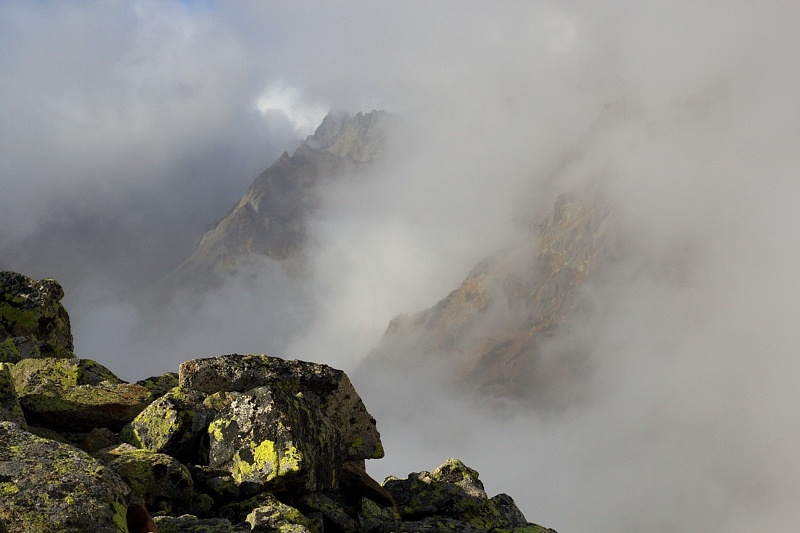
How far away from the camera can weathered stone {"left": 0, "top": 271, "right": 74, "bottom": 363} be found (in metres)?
24.3

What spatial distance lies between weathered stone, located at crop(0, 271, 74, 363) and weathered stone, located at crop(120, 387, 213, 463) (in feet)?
29.6

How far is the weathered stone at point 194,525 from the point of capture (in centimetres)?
1260

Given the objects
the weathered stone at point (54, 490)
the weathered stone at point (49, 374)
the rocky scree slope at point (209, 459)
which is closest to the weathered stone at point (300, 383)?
the rocky scree slope at point (209, 459)

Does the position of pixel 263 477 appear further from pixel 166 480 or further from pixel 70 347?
pixel 70 347

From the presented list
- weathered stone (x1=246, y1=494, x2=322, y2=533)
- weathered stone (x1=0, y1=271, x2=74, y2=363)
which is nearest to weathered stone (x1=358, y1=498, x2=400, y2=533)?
weathered stone (x1=246, y1=494, x2=322, y2=533)

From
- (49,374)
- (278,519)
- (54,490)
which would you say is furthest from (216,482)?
(49,374)

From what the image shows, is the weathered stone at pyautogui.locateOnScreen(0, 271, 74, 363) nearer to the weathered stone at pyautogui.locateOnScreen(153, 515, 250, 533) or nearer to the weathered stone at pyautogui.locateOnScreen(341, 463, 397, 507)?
the weathered stone at pyautogui.locateOnScreen(341, 463, 397, 507)

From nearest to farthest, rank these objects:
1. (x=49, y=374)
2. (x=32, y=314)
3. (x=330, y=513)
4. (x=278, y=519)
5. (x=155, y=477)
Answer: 1. (x=278, y=519)
2. (x=155, y=477)
3. (x=330, y=513)
4. (x=49, y=374)
5. (x=32, y=314)

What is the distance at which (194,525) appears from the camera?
1288 centimetres

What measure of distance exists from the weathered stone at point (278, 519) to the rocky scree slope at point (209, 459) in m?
0.04

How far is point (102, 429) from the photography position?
1670 cm

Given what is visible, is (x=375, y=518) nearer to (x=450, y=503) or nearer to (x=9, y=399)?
(x=450, y=503)

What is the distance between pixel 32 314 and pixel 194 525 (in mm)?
15882

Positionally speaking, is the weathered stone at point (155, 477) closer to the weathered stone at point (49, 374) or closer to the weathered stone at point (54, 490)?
the weathered stone at point (54, 490)
